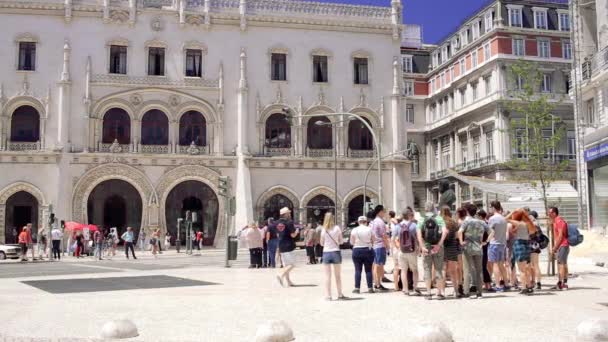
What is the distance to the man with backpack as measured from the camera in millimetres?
12297

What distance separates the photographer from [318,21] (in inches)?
1596

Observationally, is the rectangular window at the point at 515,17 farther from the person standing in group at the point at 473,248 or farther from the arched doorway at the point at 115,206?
the person standing in group at the point at 473,248

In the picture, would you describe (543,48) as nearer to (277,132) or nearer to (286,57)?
(286,57)

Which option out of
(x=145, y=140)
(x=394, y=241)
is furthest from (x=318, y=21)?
(x=394, y=241)

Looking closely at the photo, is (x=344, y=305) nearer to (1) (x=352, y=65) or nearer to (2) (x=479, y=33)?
(1) (x=352, y=65)

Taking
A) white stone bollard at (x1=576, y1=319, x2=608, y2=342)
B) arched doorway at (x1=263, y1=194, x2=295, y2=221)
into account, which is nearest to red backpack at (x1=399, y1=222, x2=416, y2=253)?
white stone bollard at (x1=576, y1=319, x2=608, y2=342)

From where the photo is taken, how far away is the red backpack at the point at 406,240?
1305 cm

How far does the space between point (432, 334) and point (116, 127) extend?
1284 inches

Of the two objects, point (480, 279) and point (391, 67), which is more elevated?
point (391, 67)

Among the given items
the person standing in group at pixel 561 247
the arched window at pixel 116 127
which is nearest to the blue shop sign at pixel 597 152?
the person standing in group at pixel 561 247

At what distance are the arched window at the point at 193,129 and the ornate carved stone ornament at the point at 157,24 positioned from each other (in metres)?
5.20

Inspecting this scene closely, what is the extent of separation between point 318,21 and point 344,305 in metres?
31.1

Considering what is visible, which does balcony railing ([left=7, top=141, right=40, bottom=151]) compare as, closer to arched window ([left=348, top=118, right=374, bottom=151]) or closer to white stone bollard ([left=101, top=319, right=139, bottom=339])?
arched window ([left=348, top=118, right=374, bottom=151])

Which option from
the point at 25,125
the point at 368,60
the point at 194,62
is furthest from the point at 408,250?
the point at 25,125
